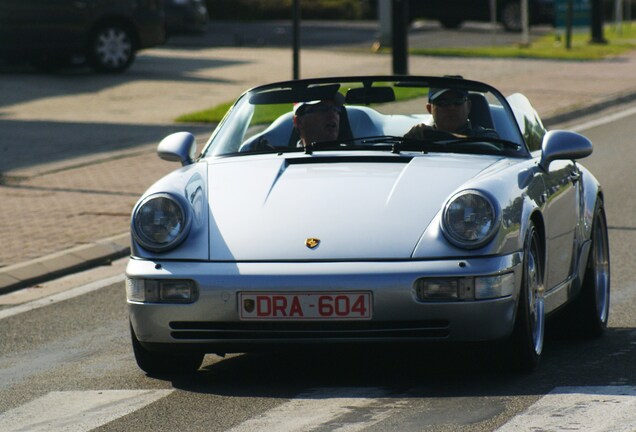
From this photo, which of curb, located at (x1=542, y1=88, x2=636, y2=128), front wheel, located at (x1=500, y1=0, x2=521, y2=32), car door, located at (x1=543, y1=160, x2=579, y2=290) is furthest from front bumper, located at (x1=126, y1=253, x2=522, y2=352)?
front wheel, located at (x1=500, y1=0, x2=521, y2=32)

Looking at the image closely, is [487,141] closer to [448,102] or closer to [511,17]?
[448,102]

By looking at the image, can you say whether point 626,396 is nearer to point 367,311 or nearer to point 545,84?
point 367,311

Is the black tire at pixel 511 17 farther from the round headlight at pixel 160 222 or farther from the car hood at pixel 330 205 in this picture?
the round headlight at pixel 160 222

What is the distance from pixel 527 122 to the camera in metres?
8.06

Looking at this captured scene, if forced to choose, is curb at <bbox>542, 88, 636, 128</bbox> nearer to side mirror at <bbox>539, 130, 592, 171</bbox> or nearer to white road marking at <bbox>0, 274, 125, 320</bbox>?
white road marking at <bbox>0, 274, 125, 320</bbox>

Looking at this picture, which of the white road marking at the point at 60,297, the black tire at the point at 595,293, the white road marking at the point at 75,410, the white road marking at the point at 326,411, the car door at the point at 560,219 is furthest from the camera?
the white road marking at the point at 60,297

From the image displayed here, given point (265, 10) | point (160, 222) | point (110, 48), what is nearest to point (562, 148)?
point (160, 222)

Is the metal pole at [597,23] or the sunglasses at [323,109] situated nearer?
the sunglasses at [323,109]

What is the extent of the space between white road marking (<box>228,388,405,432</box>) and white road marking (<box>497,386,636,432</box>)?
515 mm

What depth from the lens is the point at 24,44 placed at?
84.3ft

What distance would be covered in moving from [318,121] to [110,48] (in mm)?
19292

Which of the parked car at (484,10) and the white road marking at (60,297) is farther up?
the white road marking at (60,297)

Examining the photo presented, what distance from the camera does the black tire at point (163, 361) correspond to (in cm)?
694

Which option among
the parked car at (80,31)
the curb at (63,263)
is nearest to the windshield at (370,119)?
the curb at (63,263)
